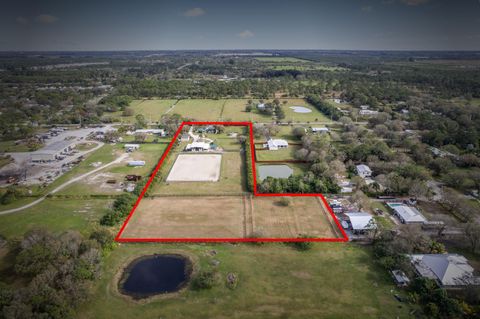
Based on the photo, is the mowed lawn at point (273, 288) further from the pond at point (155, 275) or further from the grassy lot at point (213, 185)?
the grassy lot at point (213, 185)

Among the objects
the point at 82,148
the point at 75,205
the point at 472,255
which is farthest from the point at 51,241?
the point at 472,255

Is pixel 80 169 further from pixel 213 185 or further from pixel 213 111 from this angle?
pixel 213 111

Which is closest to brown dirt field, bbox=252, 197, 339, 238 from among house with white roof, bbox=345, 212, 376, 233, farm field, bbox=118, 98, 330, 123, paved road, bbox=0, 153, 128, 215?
house with white roof, bbox=345, 212, 376, 233

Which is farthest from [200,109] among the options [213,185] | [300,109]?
[213,185]

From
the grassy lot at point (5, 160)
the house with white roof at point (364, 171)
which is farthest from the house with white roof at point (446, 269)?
the grassy lot at point (5, 160)

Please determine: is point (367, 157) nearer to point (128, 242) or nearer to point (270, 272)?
point (270, 272)

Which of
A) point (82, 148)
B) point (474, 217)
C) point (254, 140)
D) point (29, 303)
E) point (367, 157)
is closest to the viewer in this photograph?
point (29, 303)
